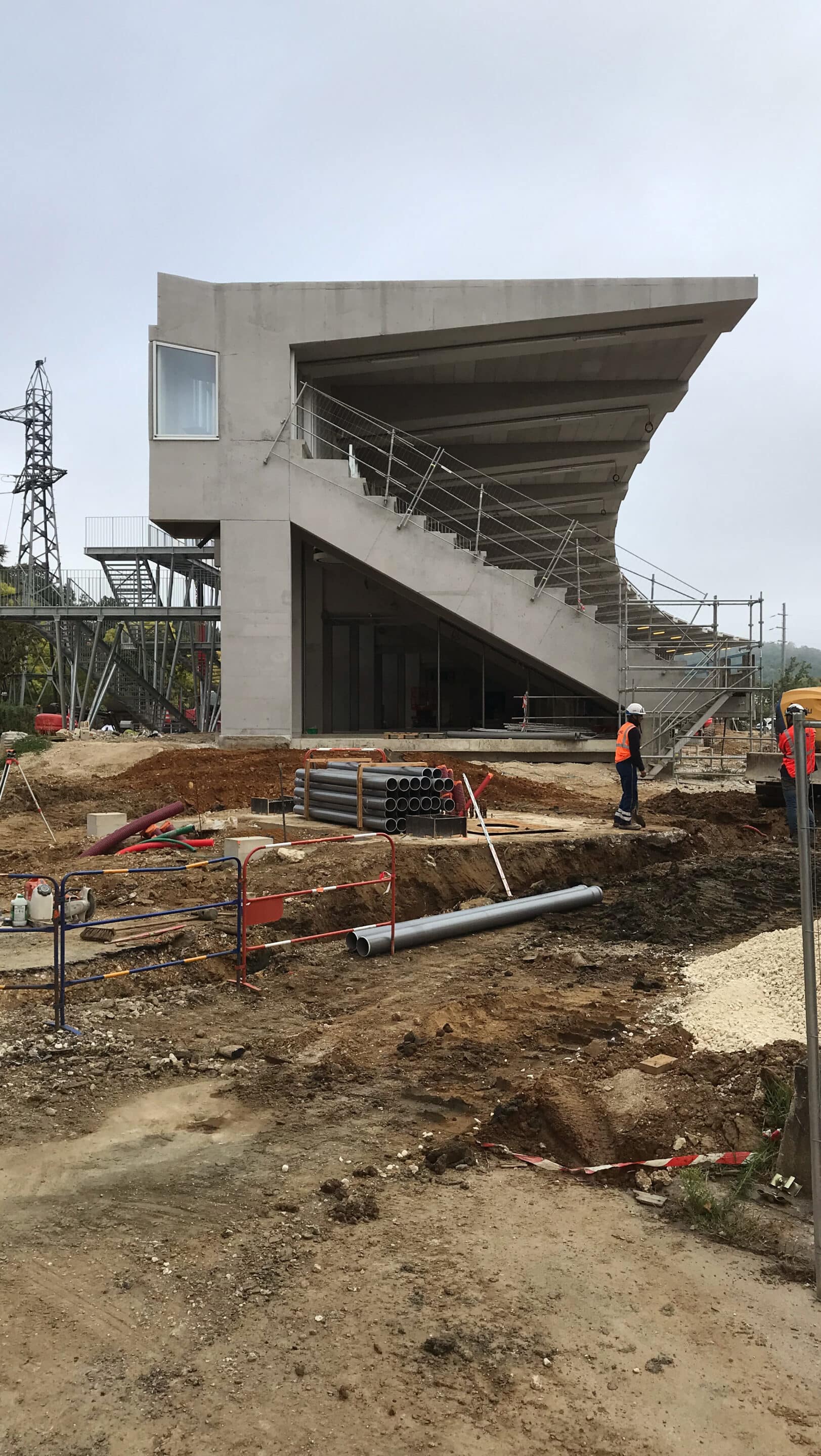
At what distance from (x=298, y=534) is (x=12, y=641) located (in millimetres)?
17825

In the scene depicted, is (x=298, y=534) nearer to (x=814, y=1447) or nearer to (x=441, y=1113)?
(x=441, y=1113)

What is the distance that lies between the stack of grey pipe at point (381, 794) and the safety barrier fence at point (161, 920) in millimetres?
1720

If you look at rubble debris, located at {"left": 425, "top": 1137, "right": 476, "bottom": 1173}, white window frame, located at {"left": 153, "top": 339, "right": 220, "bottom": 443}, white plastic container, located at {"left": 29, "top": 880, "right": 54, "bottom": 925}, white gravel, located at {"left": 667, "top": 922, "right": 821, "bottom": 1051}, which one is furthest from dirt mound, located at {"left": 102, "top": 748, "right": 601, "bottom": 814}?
rubble debris, located at {"left": 425, "top": 1137, "right": 476, "bottom": 1173}

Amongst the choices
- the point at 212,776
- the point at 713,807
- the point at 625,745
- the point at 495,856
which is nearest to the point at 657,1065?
the point at 495,856

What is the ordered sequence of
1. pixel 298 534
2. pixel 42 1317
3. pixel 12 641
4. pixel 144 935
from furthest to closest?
pixel 12 641, pixel 298 534, pixel 144 935, pixel 42 1317

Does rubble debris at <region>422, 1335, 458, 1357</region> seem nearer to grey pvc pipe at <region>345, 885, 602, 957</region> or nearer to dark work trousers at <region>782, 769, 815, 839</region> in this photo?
grey pvc pipe at <region>345, 885, 602, 957</region>

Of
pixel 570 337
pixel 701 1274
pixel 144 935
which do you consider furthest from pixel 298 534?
pixel 701 1274

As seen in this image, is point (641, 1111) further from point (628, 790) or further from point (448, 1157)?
point (628, 790)

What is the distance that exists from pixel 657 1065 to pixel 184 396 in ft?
66.3

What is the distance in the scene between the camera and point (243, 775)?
19266 mm

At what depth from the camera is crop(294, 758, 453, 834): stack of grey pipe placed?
1391 cm

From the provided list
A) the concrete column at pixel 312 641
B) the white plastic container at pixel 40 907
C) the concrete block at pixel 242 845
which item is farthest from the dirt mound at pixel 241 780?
the white plastic container at pixel 40 907

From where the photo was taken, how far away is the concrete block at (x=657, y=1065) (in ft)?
21.2

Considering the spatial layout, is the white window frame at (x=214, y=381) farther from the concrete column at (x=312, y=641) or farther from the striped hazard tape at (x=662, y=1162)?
the striped hazard tape at (x=662, y=1162)
